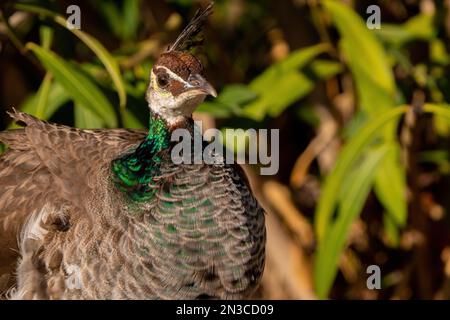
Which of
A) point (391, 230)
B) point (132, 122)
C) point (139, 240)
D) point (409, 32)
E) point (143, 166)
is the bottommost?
point (139, 240)

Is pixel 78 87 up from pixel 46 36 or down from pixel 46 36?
down

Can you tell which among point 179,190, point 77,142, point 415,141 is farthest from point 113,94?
point 415,141

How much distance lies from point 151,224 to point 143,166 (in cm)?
15

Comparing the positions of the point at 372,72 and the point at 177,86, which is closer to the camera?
the point at 177,86

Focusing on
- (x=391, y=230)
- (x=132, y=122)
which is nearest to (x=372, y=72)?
(x=391, y=230)

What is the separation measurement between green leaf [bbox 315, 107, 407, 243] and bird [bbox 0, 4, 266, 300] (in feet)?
1.63

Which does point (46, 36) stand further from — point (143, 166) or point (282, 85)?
point (282, 85)

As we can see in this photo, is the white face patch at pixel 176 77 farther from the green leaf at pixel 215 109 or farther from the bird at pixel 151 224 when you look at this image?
the green leaf at pixel 215 109

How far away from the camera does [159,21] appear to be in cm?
331

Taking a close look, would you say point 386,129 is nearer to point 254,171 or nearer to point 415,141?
point 415,141

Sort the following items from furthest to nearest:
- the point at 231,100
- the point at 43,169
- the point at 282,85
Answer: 1. the point at 282,85
2. the point at 231,100
3. the point at 43,169

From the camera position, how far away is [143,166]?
2295mm

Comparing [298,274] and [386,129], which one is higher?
[386,129]
